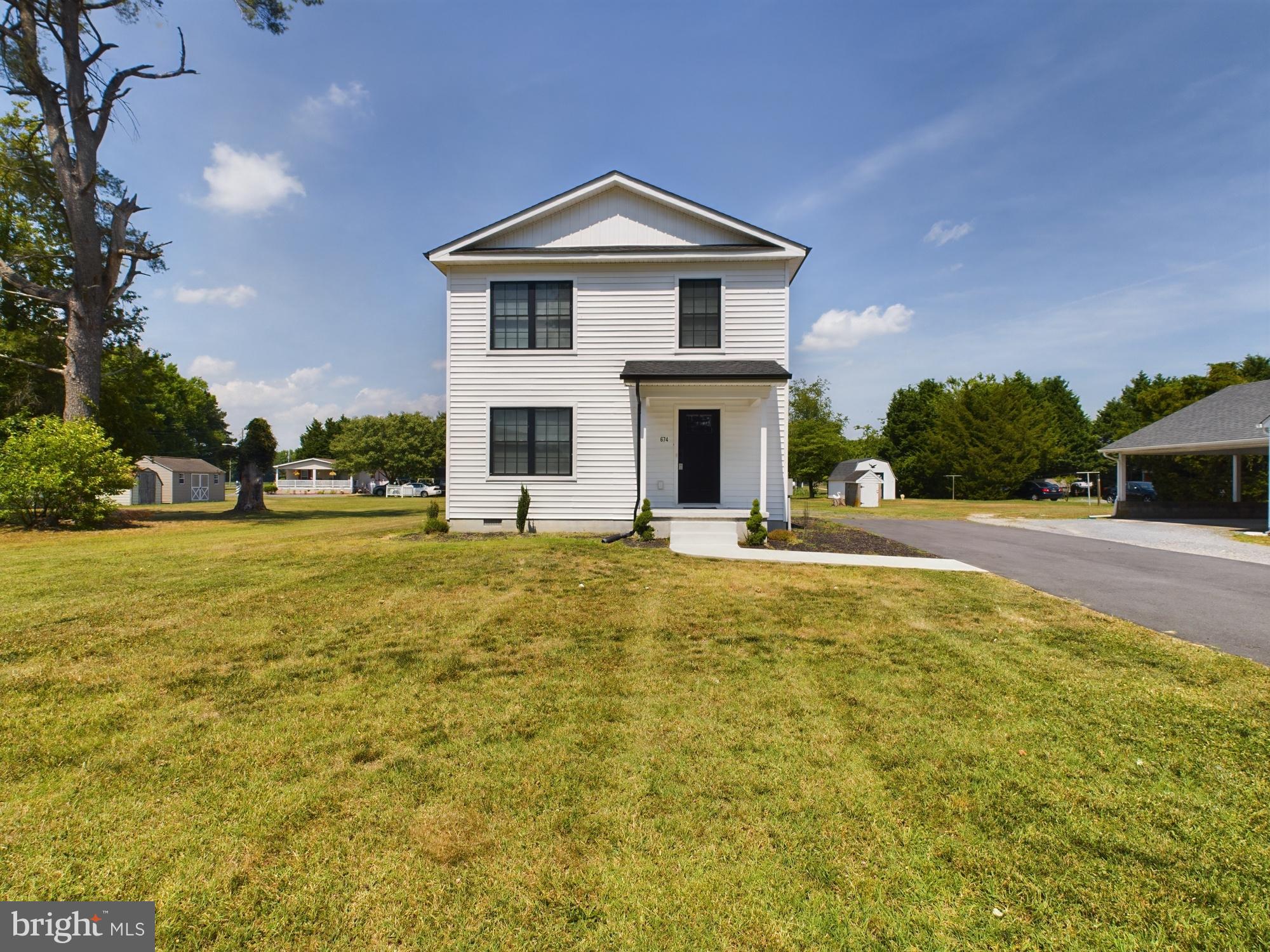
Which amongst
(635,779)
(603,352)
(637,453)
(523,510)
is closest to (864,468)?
(637,453)

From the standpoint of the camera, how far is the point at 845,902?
7.45 feet

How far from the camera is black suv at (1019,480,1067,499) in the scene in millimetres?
38000

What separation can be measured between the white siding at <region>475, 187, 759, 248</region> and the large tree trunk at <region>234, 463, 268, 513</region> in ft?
53.9

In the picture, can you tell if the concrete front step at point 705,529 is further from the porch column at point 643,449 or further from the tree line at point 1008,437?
the tree line at point 1008,437

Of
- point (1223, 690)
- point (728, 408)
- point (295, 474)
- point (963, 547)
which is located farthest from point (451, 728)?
point (295, 474)

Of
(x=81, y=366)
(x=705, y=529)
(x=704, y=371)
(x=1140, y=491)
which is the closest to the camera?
(x=705, y=529)

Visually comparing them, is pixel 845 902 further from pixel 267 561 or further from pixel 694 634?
pixel 267 561

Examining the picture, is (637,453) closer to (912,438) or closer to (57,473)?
(57,473)

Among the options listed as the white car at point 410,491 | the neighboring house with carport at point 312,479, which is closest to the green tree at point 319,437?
the neighboring house with carport at point 312,479

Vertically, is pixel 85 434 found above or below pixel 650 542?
→ above

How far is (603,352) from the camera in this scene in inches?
539

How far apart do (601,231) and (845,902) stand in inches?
564

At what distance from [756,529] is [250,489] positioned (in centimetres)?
2230

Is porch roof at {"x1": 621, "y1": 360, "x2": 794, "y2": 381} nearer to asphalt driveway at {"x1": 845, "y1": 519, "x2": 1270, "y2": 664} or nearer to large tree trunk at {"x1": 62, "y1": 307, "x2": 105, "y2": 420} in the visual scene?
asphalt driveway at {"x1": 845, "y1": 519, "x2": 1270, "y2": 664}
